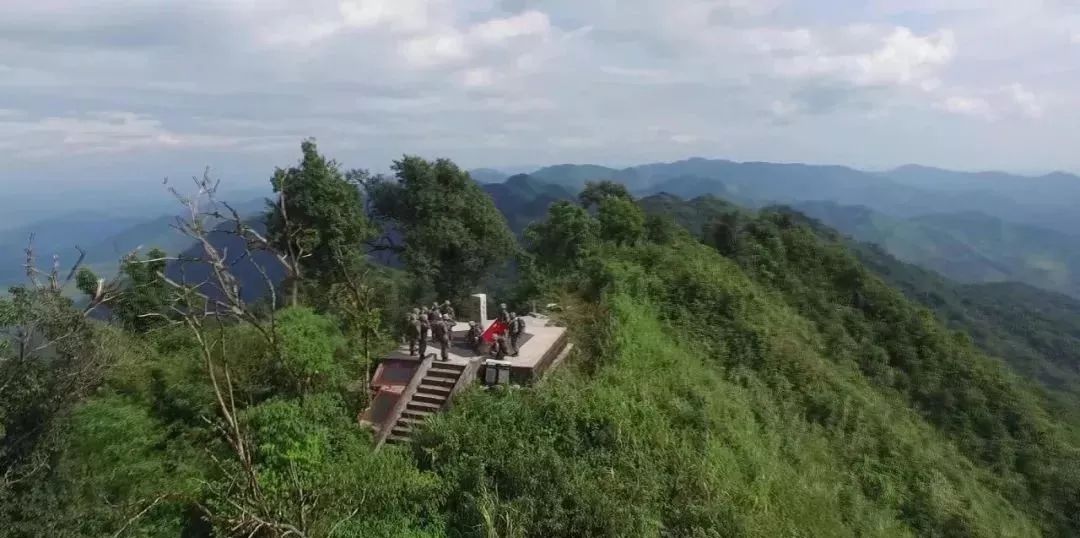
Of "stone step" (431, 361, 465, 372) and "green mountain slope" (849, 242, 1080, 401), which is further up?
"stone step" (431, 361, 465, 372)

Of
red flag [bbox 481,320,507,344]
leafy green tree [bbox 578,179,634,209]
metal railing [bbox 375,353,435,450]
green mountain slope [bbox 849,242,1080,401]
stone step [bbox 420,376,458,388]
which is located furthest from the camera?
green mountain slope [bbox 849,242,1080,401]

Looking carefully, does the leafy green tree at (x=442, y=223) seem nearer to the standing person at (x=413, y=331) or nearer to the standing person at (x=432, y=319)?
the standing person at (x=432, y=319)

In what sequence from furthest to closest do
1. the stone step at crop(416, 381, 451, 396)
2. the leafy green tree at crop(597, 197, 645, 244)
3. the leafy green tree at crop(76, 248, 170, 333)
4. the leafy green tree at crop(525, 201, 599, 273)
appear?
the leafy green tree at crop(597, 197, 645, 244)
the leafy green tree at crop(525, 201, 599, 273)
the leafy green tree at crop(76, 248, 170, 333)
the stone step at crop(416, 381, 451, 396)

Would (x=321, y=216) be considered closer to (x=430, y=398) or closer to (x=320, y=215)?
(x=320, y=215)

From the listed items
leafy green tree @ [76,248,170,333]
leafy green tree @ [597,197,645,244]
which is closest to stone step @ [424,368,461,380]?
leafy green tree @ [76,248,170,333]

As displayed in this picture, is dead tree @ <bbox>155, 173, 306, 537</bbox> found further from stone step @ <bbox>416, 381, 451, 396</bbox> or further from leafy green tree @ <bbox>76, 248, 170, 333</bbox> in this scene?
leafy green tree @ <bbox>76, 248, 170, 333</bbox>

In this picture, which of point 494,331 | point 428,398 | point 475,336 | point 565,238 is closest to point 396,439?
point 428,398

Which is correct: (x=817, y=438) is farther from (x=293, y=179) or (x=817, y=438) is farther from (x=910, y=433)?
(x=293, y=179)

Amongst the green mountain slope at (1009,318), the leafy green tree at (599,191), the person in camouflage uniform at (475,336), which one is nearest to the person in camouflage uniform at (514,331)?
the person in camouflage uniform at (475,336)
